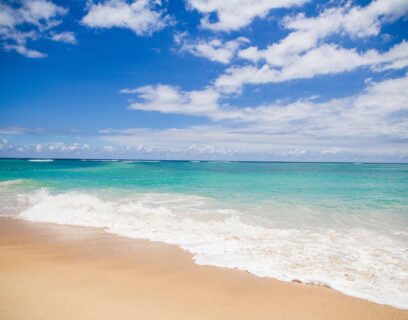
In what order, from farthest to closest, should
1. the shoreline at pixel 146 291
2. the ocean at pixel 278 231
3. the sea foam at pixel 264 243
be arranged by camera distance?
the ocean at pixel 278 231 < the sea foam at pixel 264 243 < the shoreline at pixel 146 291

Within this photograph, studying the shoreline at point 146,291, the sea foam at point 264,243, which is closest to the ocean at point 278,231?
the sea foam at point 264,243

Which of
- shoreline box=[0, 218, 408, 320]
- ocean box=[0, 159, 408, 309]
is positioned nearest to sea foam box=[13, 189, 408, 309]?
ocean box=[0, 159, 408, 309]

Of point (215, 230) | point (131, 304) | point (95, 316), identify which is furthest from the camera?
point (215, 230)

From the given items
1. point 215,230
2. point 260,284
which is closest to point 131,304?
point 260,284

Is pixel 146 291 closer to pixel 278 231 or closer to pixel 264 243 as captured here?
pixel 264 243

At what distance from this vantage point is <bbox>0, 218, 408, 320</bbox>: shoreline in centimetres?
396

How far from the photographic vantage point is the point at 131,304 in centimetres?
414

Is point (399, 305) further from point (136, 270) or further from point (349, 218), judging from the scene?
point (349, 218)

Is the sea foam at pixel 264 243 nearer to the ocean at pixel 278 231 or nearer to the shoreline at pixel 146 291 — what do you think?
the ocean at pixel 278 231

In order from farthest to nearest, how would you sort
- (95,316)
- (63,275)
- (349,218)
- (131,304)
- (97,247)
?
(349,218) < (97,247) < (63,275) < (131,304) < (95,316)

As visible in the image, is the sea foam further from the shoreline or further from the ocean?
the shoreline

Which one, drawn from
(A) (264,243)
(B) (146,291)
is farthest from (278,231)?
(B) (146,291)

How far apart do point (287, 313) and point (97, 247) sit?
5.32m

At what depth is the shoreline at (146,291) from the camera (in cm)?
396
